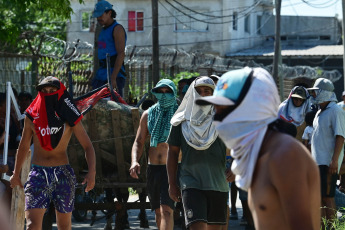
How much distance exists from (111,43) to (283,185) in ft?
26.8

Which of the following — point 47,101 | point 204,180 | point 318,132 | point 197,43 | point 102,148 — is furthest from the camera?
point 197,43

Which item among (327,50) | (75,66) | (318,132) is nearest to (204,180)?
(318,132)

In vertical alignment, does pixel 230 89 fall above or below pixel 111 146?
above

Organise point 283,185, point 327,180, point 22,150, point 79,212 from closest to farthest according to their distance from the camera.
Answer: point 283,185 → point 22,150 → point 327,180 → point 79,212

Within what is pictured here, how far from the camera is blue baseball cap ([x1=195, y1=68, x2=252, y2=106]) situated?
13.3ft

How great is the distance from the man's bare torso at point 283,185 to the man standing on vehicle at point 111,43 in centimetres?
751

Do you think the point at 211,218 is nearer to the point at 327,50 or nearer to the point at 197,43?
the point at 197,43

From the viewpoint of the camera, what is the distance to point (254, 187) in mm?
4082

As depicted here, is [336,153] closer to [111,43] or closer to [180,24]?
[111,43]

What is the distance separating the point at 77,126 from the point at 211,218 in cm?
161

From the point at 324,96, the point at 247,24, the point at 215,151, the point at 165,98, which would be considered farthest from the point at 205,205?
the point at 247,24

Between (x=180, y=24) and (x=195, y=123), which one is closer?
(x=195, y=123)

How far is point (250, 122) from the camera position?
4.05 meters

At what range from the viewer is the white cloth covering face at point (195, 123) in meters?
7.42
